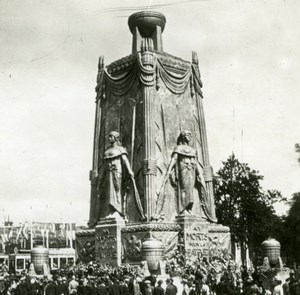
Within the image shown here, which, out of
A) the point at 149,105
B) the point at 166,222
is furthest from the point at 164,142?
the point at 166,222

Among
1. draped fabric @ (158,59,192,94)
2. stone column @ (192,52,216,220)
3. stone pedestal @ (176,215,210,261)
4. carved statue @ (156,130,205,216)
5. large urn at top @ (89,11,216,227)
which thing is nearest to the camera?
stone pedestal @ (176,215,210,261)

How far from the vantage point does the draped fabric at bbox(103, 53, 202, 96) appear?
25.3 meters

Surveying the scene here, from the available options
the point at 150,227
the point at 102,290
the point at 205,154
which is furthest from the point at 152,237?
the point at 102,290

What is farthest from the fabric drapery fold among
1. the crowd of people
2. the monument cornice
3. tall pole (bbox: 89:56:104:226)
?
the crowd of people

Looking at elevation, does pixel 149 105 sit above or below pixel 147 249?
above

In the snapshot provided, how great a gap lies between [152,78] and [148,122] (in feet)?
6.75

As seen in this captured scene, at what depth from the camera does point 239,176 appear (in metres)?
42.9

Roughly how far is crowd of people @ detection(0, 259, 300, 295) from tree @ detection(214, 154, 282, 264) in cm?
1731

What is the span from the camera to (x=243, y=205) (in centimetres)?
4219

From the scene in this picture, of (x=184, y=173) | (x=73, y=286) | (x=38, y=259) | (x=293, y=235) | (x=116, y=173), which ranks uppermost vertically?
(x=116, y=173)

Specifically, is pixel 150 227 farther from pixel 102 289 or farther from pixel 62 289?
pixel 102 289

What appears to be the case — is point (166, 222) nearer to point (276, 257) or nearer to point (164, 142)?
point (164, 142)

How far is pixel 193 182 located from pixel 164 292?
28.8ft

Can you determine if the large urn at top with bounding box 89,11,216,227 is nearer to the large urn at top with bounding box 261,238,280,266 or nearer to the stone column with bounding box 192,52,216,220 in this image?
the stone column with bounding box 192,52,216,220
